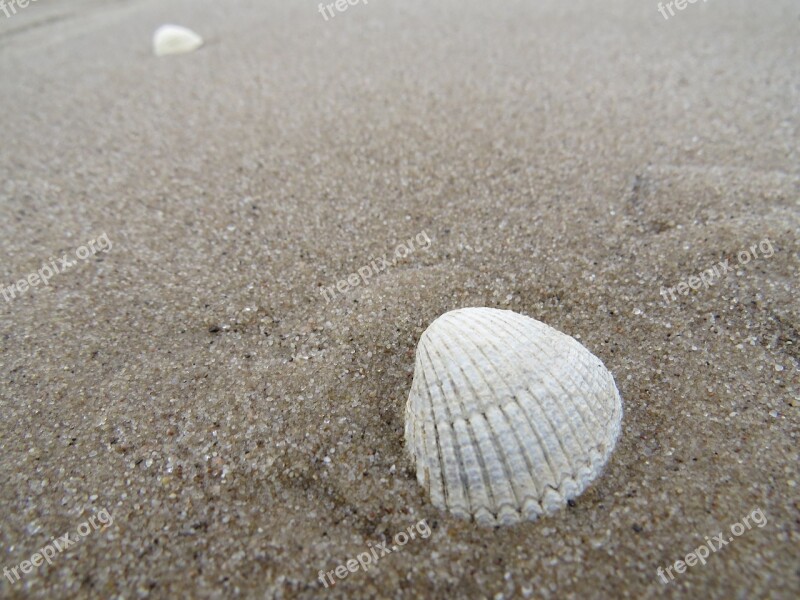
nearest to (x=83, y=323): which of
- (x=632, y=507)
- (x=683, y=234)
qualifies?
(x=632, y=507)

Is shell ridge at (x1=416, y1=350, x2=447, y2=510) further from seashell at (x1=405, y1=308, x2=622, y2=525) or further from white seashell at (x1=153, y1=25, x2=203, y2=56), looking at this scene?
white seashell at (x1=153, y1=25, x2=203, y2=56)

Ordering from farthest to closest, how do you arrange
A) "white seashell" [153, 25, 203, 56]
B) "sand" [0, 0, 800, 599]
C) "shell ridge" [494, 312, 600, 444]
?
"white seashell" [153, 25, 203, 56], "shell ridge" [494, 312, 600, 444], "sand" [0, 0, 800, 599]

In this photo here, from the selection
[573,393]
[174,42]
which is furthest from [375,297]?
[174,42]

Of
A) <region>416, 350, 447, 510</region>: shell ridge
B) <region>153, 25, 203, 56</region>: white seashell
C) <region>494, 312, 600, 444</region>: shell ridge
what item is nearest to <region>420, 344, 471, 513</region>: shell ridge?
<region>416, 350, 447, 510</region>: shell ridge

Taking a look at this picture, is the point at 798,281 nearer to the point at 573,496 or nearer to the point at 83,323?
the point at 573,496

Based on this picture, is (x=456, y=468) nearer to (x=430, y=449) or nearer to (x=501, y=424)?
(x=430, y=449)
